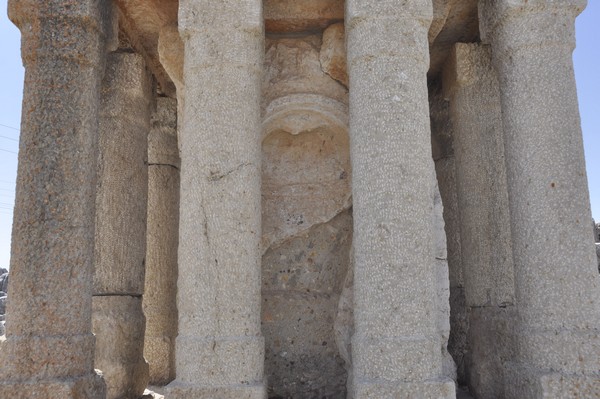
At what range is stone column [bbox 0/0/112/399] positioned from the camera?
Result: 4875mm

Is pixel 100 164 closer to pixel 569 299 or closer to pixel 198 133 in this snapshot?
pixel 198 133

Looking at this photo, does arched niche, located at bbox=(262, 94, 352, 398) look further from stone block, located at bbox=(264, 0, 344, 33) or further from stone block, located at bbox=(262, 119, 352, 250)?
stone block, located at bbox=(264, 0, 344, 33)

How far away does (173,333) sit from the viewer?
7.94 m

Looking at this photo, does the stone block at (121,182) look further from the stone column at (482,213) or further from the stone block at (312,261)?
the stone column at (482,213)

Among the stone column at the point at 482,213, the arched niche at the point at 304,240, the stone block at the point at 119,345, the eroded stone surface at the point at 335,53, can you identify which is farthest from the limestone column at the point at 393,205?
the stone block at the point at 119,345

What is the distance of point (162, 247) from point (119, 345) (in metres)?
1.84

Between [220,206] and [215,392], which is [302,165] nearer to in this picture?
[220,206]

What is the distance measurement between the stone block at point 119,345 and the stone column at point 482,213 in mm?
3606

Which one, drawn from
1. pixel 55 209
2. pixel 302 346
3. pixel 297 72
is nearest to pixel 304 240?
pixel 302 346

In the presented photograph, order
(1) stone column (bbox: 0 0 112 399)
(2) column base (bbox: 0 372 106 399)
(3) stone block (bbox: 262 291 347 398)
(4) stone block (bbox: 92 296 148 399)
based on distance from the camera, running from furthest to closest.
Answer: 1. (4) stone block (bbox: 92 296 148 399)
2. (3) stone block (bbox: 262 291 347 398)
3. (1) stone column (bbox: 0 0 112 399)
4. (2) column base (bbox: 0 372 106 399)

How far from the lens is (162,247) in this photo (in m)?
8.01

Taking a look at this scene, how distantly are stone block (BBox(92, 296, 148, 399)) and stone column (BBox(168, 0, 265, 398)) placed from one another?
1862 millimetres

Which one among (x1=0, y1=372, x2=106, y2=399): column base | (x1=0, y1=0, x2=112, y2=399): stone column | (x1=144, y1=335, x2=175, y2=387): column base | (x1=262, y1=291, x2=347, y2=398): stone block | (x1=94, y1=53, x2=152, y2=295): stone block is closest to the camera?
(x1=0, y1=372, x2=106, y2=399): column base

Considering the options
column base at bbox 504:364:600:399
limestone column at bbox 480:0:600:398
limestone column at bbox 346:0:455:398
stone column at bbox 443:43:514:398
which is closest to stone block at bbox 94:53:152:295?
limestone column at bbox 346:0:455:398
